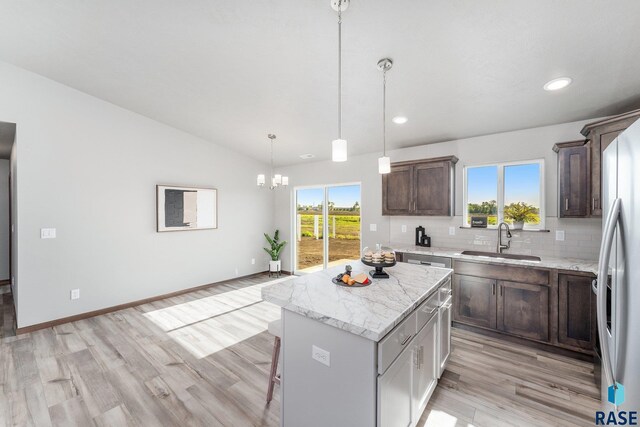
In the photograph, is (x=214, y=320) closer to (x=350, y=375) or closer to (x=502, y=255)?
(x=350, y=375)

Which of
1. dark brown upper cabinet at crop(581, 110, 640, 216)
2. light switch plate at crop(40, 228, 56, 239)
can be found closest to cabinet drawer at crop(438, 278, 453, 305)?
dark brown upper cabinet at crop(581, 110, 640, 216)

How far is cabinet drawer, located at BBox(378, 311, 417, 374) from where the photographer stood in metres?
1.24

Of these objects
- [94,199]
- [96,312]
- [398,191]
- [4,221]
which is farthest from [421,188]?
[4,221]

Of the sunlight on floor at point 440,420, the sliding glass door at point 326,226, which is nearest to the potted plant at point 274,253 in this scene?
the sliding glass door at point 326,226

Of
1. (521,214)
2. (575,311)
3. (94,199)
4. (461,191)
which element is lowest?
(575,311)

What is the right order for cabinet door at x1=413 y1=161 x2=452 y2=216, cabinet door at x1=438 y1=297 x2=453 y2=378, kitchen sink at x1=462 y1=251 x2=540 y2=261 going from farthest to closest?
cabinet door at x1=413 y1=161 x2=452 y2=216 → kitchen sink at x1=462 y1=251 x2=540 y2=261 → cabinet door at x1=438 y1=297 x2=453 y2=378

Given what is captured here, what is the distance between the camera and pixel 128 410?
2021mm

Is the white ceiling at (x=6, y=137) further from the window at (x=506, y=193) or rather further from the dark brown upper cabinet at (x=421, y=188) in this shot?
the window at (x=506, y=193)

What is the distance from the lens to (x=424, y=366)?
1.84 meters

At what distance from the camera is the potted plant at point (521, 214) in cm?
333

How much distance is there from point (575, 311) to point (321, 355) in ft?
9.04

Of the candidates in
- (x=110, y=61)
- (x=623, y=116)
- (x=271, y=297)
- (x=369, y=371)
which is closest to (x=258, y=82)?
(x=110, y=61)

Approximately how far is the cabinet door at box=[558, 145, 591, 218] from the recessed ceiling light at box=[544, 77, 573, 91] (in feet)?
2.43

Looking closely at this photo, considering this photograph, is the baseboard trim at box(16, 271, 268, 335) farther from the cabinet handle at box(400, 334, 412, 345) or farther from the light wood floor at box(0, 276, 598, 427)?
the cabinet handle at box(400, 334, 412, 345)
